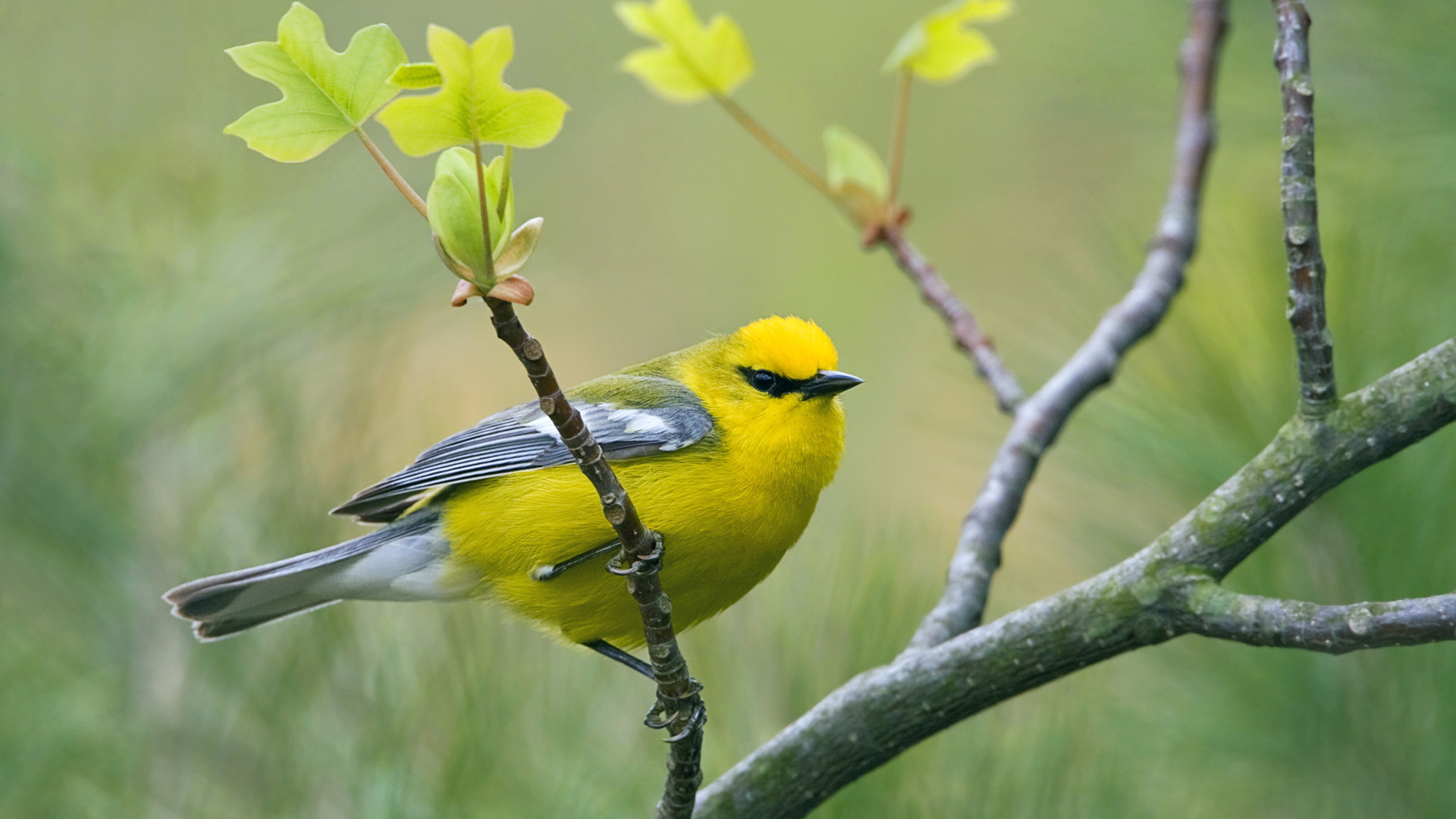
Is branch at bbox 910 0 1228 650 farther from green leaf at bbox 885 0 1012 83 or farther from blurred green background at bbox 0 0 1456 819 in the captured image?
green leaf at bbox 885 0 1012 83

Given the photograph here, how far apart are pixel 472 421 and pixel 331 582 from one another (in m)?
0.40

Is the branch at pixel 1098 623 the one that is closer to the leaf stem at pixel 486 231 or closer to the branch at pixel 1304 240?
the branch at pixel 1304 240

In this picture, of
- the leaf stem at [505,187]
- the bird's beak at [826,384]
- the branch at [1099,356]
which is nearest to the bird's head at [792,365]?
the bird's beak at [826,384]

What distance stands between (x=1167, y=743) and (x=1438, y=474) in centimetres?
60

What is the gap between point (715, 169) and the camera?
18.5 feet

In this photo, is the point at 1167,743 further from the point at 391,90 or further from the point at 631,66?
the point at 391,90

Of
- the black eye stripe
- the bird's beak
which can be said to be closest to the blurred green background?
the bird's beak

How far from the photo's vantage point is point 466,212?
98 cm

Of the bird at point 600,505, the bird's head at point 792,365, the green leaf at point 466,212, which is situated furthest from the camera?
the bird's head at point 792,365

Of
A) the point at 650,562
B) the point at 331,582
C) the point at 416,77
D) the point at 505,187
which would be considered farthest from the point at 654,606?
the point at 331,582

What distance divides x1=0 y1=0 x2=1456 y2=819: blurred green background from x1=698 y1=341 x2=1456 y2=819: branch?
382mm

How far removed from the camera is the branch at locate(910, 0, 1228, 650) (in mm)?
1854

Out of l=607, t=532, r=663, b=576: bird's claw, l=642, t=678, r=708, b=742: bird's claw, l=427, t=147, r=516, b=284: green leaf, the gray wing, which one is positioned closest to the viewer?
l=427, t=147, r=516, b=284: green leaf

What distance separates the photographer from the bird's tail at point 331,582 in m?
1.82
